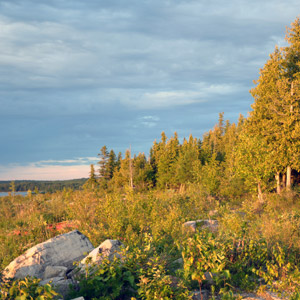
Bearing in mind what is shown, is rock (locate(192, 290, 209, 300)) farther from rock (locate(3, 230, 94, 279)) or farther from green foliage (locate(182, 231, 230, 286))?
rock (locate(3, 230, 94, 279))

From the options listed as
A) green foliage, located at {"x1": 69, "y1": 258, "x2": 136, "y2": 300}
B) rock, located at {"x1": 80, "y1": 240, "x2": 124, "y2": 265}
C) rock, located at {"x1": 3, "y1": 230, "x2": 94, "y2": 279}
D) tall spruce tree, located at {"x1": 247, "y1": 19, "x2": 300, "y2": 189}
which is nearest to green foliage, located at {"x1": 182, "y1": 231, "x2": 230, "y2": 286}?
green foliage, located at {"x1": 69, "y1": 258, "x2": 136, "y2": 300}

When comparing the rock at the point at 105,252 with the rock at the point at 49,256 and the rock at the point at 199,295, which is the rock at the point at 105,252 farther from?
the rock at the point at 199,295

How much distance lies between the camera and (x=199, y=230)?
9086 millimetres

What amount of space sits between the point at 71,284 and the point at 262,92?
826 inches

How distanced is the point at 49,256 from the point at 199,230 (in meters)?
4.74

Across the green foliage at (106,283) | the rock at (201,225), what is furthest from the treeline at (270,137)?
the green foliage at (106,283)

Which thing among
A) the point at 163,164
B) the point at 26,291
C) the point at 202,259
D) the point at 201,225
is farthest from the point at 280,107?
the point at 163,164

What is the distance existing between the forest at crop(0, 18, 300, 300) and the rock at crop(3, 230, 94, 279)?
123 cm

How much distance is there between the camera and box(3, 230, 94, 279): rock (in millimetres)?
5734

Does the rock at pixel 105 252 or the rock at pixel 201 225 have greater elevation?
the rock at pixel 105 252

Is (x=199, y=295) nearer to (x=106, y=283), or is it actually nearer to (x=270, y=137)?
(x=106, y=283)

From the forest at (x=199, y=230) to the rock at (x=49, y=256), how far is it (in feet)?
4.02

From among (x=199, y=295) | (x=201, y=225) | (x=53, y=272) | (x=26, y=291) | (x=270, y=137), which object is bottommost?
(x=199, y=295)

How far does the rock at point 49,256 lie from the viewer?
18.8 feet
